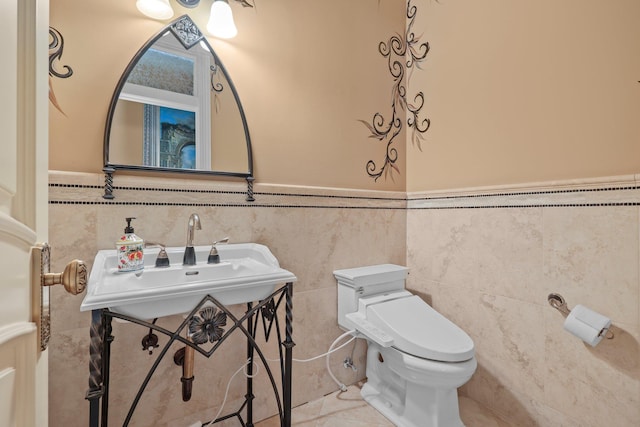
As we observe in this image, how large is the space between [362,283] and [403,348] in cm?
39

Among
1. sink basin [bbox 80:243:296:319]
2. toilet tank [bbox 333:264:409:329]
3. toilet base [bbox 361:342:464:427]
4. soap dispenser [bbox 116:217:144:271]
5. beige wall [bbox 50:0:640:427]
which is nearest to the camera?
sink basin [bbox 80:243:296:319]

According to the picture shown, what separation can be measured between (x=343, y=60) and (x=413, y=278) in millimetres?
1389

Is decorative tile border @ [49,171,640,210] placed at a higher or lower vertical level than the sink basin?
higher

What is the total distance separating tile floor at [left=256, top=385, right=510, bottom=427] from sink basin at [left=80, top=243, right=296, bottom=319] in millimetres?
829

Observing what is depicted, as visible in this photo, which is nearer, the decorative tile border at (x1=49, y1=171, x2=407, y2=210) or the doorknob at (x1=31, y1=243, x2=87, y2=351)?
the doorknob at (x1=31, y1=243, x2=87, y2=351)

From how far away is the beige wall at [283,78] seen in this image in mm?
1102

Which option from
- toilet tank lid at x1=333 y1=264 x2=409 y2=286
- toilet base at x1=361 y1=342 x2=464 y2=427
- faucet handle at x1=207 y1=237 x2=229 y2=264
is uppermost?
faucet handle at x1=207 y1=237 x2=229 y2=264

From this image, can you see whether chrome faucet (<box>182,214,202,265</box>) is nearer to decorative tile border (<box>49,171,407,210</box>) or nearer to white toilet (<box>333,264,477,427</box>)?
decorative tile border (<box>49,171,407,210</box>)

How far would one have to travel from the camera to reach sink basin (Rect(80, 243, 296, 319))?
82 cm

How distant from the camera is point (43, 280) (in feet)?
1.51

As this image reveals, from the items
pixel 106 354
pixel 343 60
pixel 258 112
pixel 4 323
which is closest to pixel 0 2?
pixel 4 323

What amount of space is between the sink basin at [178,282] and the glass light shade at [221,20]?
94cm

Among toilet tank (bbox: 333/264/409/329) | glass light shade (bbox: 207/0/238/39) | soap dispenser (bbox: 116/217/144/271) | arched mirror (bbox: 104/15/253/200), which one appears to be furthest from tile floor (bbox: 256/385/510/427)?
glass light shade (bbox: 207/0/238/39)

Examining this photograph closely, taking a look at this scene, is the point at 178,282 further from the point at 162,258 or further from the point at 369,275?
the point at 369,275
